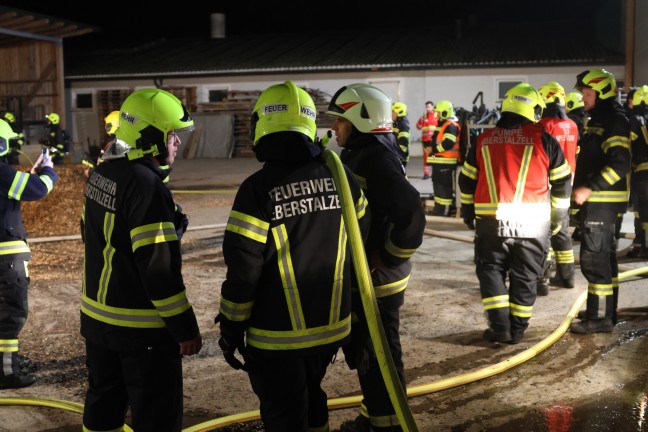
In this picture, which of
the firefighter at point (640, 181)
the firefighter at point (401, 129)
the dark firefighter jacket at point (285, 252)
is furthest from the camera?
the firefighter at point (401, 129)

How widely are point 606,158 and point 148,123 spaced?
3.91 metres

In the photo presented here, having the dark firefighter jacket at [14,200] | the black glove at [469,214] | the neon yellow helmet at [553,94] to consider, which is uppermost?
the neon yellow helmet at [553,94]

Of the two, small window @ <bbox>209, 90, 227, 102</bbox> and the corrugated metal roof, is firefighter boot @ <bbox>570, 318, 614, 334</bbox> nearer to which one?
the corrugated metal roof

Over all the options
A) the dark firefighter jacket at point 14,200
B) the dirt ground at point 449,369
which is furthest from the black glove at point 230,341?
the dark firefighter jacket at point 14,200

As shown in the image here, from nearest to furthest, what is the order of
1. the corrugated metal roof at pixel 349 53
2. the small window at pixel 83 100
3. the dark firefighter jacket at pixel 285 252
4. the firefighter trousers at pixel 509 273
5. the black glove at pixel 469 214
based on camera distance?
the dark firefighter jacket at pixel 285 252, the firefighter trousers at pixel 509 273, the black glove at pixel 469 214, the corrugated metal roof at pixel 349 53, the small window at pixel 83 100

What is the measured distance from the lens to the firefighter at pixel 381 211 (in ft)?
12.5

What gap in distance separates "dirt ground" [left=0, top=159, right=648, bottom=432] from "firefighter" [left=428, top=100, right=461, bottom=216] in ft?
12.8

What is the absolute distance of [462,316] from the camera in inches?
259

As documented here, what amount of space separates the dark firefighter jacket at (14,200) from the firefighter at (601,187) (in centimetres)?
404

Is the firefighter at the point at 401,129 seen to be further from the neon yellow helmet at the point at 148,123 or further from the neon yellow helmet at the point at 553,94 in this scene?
the neon yellow helmet at the point at 148,123

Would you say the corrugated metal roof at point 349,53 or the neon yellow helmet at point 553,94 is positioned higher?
the corrugated metal roof at point 349,53

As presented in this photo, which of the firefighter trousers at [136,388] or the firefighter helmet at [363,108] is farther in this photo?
the firefighter helmet at [363,108]

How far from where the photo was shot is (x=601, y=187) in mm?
5840

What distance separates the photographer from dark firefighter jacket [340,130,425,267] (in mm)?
3904
